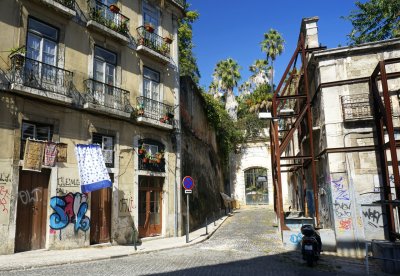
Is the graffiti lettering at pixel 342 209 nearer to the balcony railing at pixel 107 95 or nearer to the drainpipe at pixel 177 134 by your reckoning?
the drainpipe at pixel 177 134

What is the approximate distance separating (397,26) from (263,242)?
15.1m

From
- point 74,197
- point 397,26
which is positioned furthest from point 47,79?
point 397,26

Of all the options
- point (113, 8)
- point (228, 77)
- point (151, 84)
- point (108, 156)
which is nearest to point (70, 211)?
point (108, 156)

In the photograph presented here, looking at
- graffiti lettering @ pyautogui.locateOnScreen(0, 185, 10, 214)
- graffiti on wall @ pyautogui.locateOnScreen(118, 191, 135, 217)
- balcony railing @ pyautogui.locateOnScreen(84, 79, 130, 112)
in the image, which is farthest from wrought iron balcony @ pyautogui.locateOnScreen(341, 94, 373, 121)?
graffiti lettering @ pyautogui.locateOnScreen(0, 185, 10, 214)

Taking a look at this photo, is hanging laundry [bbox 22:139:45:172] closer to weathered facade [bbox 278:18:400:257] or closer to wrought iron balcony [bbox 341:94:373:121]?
weathered facade [bbox 278:18:400:257]

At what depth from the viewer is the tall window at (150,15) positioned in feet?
55.6

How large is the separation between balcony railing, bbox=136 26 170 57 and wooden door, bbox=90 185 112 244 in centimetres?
722

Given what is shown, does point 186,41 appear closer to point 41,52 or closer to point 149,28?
point 149,28

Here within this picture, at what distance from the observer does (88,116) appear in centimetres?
1323

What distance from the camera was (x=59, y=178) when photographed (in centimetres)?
1194

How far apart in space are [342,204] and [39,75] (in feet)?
36.9

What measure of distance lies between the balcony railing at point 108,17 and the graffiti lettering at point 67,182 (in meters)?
6.59

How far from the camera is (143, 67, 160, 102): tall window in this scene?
1642 cm

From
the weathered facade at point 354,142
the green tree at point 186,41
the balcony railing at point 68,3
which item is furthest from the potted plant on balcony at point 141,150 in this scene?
the green tree at point 186,41
